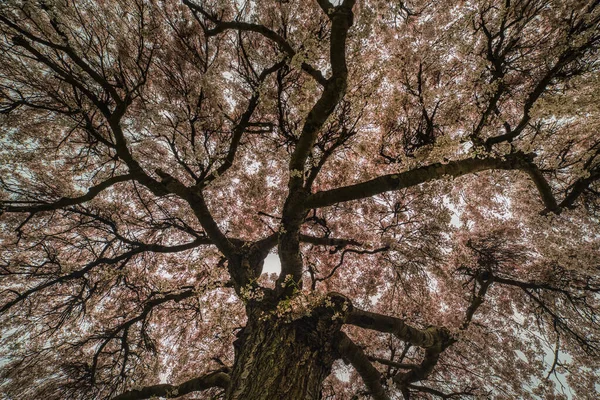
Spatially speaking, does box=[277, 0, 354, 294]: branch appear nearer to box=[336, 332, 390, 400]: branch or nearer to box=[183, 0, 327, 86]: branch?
box=[183, 0, 327, 86]: branch

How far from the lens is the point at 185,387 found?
478 cm

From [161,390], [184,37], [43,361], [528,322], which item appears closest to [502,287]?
[528,322]

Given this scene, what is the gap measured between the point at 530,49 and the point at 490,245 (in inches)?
214

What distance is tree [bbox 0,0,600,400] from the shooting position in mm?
3992

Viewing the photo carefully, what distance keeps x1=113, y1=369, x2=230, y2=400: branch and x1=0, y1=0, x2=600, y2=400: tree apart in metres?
0.04

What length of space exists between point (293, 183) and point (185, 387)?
4461 mm

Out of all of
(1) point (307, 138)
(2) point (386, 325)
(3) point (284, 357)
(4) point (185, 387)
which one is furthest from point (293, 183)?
→ (4) point (185, 387)

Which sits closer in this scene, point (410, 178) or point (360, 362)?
point (410, 178)

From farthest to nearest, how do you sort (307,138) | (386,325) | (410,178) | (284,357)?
(386,325) → (307,138) → (410,178) → (284,357)

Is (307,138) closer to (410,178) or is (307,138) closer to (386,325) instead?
(410,178)

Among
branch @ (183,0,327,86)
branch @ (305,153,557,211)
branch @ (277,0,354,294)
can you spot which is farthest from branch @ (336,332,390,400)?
branch @ (183,0,327,86)

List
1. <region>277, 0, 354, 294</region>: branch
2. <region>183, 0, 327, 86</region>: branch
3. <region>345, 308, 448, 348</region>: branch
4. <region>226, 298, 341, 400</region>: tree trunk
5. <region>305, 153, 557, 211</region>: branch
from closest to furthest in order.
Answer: <region>226, 298, 341, 400</region>: tree trunk, <region>277, 0, 354, 294</region>: branch, <region>305, 153, 557, 211</region>: branch, <region>183, 0, 327, 86</region>: branch, <region>345, 308, 448, 348</region>: branch

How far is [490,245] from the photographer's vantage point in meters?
7.80

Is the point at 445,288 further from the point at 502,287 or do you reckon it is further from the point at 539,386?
the point at 539,386
